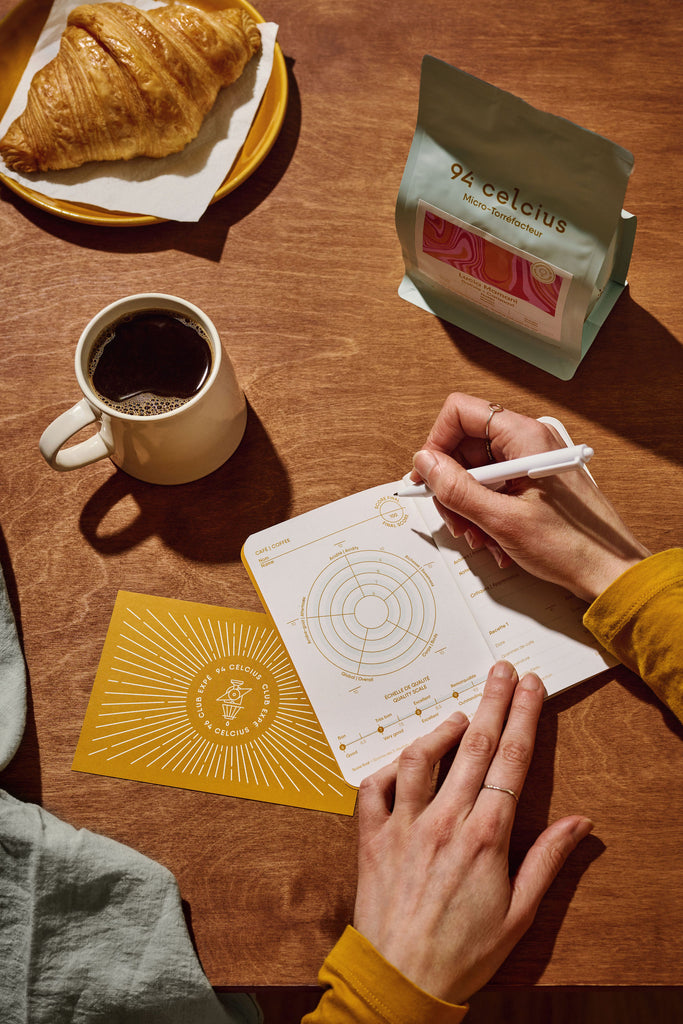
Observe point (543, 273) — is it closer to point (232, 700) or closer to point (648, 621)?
point (648, 621)

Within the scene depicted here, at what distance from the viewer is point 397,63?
892 millimetres

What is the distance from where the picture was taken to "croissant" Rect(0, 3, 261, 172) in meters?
0.81

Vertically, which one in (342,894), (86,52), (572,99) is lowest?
(342,894)

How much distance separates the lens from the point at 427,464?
68 cm

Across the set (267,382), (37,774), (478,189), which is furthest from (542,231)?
(37,774)

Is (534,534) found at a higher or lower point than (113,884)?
higher

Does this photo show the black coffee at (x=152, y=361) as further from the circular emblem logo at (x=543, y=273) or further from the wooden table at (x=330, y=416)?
the circular emblem logo at (x=543, y=273)

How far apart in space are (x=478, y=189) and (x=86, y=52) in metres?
0.48

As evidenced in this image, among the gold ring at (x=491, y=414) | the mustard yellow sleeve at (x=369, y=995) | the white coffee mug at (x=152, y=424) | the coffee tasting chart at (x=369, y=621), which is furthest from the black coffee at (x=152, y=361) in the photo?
the mustard yellow sleeve at (x=369, y=995)

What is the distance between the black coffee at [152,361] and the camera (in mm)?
658

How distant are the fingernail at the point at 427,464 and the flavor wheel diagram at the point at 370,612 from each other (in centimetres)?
9

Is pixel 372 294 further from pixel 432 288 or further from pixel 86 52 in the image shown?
pixel 86 52

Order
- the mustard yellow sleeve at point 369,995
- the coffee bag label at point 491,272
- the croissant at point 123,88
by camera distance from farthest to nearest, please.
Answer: the croissant at point 123,88 < the coffee bag label at point 491,272 < the mustard yellow sleeve at point 369,995

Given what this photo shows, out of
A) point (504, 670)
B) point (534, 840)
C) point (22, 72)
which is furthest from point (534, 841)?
Result: point (22, 72)
